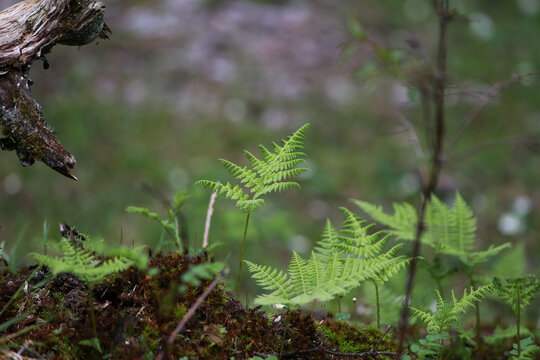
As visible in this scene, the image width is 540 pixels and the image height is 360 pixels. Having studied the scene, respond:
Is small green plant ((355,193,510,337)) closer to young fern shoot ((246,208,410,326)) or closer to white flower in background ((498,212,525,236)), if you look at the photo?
young fern shoot ((246,208,410,326))

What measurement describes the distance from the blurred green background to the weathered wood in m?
3.19

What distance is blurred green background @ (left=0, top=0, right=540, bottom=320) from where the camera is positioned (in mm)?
6328

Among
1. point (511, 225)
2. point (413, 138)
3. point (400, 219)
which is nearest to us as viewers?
point (413, 138)

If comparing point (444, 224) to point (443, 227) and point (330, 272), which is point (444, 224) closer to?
point (443, 227)

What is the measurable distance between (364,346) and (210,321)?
0.78 metres

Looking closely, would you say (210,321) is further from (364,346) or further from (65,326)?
(364,346)

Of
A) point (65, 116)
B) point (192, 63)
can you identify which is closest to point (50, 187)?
point (65, 116)

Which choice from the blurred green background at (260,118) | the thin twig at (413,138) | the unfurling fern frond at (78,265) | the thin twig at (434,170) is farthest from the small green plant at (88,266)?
the blurred green background at (260,118)

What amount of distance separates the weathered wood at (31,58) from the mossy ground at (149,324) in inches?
23.7

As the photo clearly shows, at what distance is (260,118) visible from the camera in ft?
26.7

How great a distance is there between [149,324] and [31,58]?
1.45m

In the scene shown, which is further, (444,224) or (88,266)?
(444,224)

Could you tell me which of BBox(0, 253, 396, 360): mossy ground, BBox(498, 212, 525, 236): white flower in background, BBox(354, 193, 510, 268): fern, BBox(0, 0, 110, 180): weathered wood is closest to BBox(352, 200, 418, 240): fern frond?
BBox(354, 193, 510, 268): fern

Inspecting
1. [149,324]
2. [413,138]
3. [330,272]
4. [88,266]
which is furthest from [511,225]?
[88,266]
